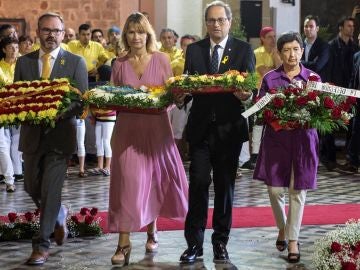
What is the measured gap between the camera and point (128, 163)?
8.42m

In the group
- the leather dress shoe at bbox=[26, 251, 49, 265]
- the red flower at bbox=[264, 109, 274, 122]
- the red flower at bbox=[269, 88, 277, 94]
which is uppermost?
the red flower at bbox=[269, 88, 277, 94]

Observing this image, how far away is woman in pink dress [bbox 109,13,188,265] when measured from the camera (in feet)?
27.6

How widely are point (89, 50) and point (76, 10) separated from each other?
544 centimetres

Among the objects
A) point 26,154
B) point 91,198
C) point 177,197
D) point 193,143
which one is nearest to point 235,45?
point 193,143

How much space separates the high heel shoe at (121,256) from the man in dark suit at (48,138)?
61cm

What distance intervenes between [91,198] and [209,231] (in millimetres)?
2972

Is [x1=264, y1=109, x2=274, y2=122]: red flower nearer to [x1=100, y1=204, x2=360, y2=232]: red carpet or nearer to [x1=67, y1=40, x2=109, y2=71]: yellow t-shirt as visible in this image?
[x1=100, y1=204, x2=360, y2=232]: red carpet

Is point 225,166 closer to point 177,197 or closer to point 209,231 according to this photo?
point 177,197

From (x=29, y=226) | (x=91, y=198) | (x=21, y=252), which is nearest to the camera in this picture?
(x=21, y=252)

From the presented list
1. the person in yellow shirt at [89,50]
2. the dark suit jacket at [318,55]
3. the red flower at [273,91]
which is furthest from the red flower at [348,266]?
the person in yellow shirt at [89,50]

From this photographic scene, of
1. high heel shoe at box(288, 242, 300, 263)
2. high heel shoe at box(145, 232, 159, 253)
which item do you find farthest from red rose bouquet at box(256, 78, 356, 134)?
high heel shoe at box(145, 232, 159, 253)

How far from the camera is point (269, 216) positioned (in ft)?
35.1

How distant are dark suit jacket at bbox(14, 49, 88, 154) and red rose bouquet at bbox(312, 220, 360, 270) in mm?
2345

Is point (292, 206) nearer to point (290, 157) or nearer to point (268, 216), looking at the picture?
point (290, 157)
